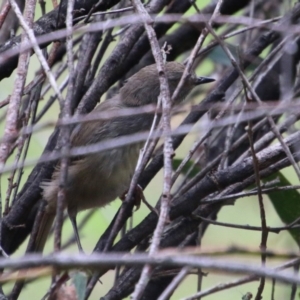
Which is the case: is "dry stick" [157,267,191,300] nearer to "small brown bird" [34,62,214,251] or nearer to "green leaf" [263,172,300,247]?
"green leaf" [263,172,300,247]

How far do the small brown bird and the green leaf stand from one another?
78cm

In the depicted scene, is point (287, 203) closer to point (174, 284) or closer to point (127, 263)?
point (174, 284)

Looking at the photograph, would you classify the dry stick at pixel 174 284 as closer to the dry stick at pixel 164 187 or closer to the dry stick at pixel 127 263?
the dry stick at pixel 164 187

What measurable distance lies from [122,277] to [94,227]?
9.06 ft

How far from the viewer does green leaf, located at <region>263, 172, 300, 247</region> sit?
3.31m

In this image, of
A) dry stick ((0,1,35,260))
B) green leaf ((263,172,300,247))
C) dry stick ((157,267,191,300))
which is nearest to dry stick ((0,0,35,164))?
dry stick ((0,1,35,260))

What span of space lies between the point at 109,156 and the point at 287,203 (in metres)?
1.00

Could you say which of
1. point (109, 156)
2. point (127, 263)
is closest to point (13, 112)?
point (127, 263)

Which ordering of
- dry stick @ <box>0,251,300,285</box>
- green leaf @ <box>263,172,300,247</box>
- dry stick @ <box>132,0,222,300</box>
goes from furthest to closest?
green leaf @ <box>263,172,300,247</box>
dry stick @ <box>132,0,222,300</box>
dry stick @ <box>0,251,300,285</box>

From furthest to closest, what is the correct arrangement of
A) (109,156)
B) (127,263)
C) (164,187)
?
(109,156)
(164,187)
(127,263)

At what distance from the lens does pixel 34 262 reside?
1.16 metres

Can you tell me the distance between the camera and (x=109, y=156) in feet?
12.0

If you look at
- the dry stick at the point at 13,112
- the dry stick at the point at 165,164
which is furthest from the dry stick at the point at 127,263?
the dry stick at the point at 13,112

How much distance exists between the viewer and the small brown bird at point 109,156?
12.0ft
